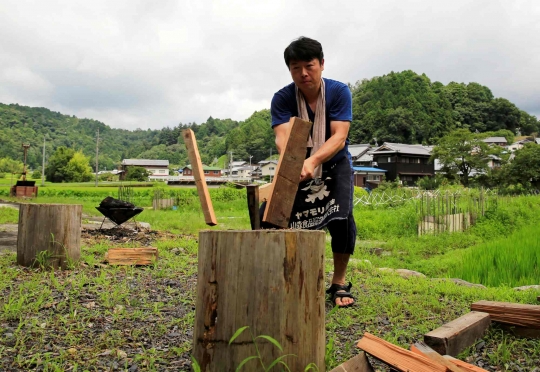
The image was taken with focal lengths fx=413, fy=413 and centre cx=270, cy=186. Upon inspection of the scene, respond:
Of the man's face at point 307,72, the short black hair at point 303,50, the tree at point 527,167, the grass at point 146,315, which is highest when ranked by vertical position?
the tree at point 527,167

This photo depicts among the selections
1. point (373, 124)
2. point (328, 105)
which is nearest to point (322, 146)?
point (328, 105)

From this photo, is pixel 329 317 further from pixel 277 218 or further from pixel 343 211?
pixel 277 218

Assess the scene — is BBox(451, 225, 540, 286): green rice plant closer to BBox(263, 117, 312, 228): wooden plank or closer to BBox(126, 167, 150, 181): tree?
BBox(263, 117, 312, 228): wooden plank

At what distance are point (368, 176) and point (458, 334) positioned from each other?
40.4 meters

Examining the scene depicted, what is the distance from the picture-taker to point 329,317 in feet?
9.09

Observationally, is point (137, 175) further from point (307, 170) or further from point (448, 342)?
point (448, 342)

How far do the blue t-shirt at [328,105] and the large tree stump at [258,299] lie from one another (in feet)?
4.69

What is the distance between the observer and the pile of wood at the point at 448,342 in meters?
1.61

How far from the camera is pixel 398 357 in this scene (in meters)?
1.64

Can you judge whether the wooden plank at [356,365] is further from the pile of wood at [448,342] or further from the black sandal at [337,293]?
the black sandal at [337,293]

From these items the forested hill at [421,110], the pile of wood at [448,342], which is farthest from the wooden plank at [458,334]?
the forested hill at [421,110]

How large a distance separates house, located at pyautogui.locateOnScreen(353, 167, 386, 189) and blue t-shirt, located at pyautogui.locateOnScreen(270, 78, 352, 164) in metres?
38.4

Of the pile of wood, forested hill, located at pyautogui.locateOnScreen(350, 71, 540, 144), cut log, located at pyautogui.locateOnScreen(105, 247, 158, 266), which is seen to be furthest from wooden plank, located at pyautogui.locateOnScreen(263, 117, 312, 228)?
forested hill, located at pyautogui.locateOnScreen(350, 71, 540, 144)

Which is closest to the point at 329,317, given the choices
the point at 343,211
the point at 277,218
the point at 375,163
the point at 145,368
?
the point at 343,211
